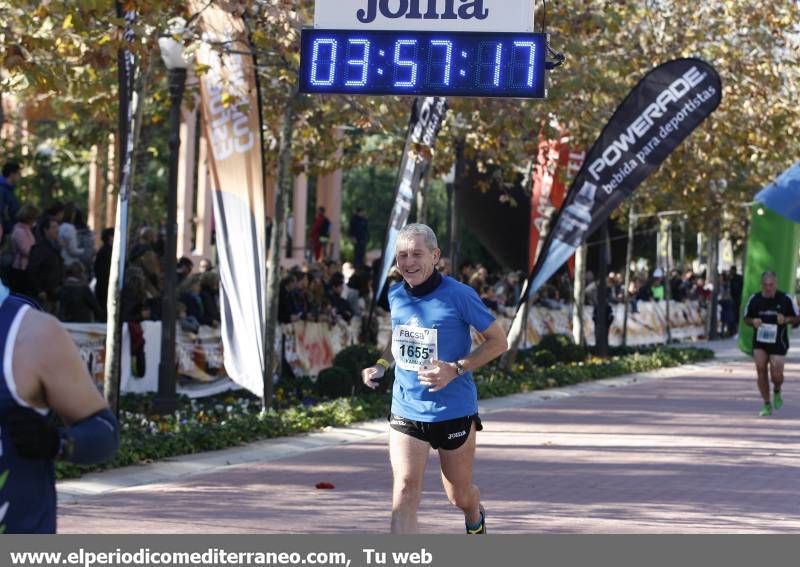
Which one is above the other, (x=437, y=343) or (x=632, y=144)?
(x=632, y=144)

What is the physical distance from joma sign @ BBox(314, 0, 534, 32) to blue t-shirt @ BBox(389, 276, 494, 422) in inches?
171

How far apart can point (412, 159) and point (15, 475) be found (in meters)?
14.7

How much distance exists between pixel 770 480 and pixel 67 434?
10.1 metres

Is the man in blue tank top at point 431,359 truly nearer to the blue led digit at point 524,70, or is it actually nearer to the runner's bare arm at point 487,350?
the runner's bare arm at point 487,350

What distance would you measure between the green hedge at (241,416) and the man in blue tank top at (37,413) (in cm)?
781

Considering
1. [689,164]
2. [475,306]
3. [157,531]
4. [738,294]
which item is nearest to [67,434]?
[475,306]

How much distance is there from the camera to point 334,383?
19625 millimetres

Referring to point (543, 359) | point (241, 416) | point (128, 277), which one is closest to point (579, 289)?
point (543, 359)

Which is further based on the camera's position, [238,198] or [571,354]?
[571,354]

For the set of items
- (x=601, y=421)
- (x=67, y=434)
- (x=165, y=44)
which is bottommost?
(x=601, y=421)

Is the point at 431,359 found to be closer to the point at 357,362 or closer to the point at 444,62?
the point at 444,62

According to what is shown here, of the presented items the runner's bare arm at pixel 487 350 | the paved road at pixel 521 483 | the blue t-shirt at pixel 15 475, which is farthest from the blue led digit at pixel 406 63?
the blue t-shirt at pixel 15 475

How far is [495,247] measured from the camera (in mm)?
38594
